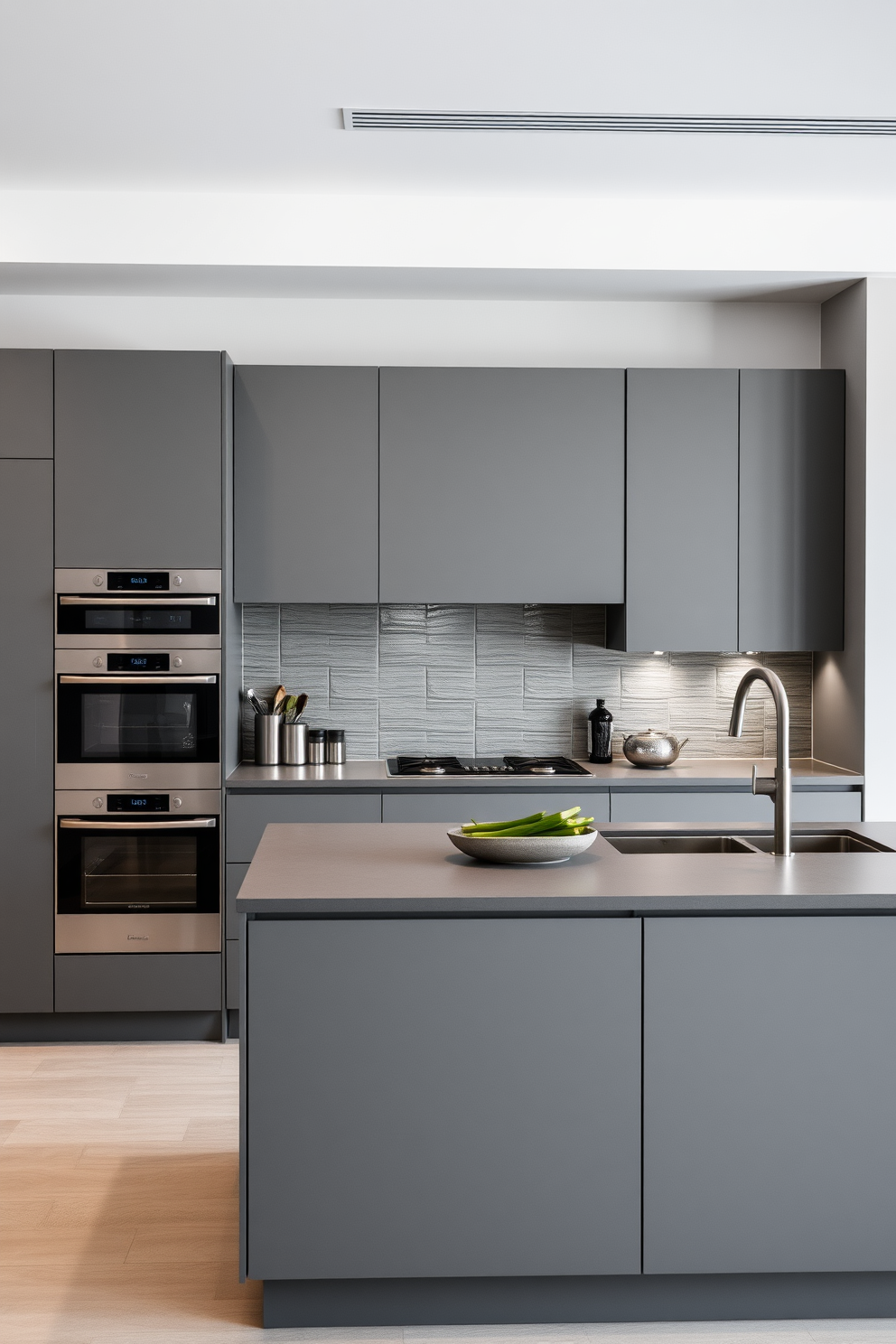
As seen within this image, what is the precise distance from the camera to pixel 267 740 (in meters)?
4.41

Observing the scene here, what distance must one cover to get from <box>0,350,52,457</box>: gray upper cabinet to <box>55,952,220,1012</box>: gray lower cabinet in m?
1.83

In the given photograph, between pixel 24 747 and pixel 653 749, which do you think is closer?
pixel 24 747

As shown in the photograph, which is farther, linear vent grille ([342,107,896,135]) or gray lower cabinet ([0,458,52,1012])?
gray lower cabinet ([0,458,52,1012])

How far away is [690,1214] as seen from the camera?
7.54 ft

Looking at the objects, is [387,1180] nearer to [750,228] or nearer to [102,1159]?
[102,1159]

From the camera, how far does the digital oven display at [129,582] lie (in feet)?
13.3

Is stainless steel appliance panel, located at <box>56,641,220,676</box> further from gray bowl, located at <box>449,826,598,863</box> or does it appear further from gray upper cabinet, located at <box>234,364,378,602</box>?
gray bowl, located at <box>449,826,598,863</box>

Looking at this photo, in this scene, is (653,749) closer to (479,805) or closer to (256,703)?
(479,805)

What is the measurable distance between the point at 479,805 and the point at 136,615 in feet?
4.62

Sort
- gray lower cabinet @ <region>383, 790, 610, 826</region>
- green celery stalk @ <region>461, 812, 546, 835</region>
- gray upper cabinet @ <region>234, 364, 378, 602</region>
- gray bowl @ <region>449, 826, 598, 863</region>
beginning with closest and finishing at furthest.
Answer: gray bowl @ <region>449, 826, 598, 863</region>
green celery stalk @ <region>461, 812, 546, 835</region>
gray lower cabinet @ <region>383, 790, 610, 826</region>
gray upper cabinet @ <region>234, 364, 378, 602</region>

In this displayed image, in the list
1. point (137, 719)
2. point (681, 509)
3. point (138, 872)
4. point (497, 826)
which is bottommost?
point (138, 872)

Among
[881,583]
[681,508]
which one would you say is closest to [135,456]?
[681,508]

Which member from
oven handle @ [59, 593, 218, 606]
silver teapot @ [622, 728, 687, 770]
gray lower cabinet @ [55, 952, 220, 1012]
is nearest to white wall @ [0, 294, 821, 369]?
oven handle @ [59, 593, 218, 606]

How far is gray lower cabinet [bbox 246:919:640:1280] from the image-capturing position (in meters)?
2.26
